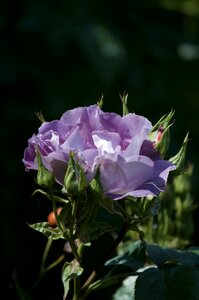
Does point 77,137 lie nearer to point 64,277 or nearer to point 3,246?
point 64,277

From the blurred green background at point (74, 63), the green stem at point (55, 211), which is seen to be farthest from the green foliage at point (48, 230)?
the blurred green background at point (74, 63)

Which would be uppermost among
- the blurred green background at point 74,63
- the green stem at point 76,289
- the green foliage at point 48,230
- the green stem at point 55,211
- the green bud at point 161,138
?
the green bud at point 161,138

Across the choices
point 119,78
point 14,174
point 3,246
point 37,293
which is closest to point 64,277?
point 37,293

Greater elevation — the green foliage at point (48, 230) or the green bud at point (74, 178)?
the green bud at point (74, 178)

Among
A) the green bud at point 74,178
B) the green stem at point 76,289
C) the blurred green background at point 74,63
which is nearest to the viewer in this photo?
the green bud at point 74,178

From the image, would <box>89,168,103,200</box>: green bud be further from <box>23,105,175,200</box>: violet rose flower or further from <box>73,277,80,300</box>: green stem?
<box>73,277,80,300</box>: green stem

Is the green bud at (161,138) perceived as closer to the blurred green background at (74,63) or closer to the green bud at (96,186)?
the green bud at (96,186)
